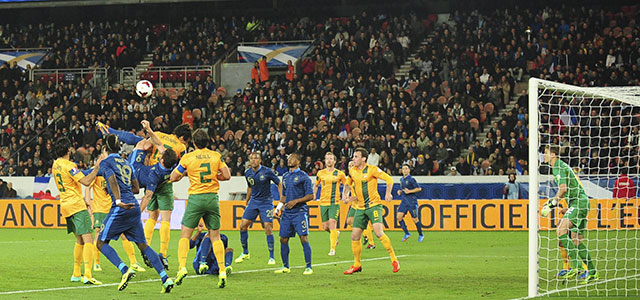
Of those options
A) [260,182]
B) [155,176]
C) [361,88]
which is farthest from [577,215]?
[361,88]

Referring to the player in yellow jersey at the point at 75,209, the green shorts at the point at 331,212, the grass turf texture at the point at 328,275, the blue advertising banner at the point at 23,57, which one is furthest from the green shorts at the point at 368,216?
the blue advertising banner at the point at 23,57

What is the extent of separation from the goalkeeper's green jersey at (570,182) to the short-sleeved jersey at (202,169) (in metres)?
4.86

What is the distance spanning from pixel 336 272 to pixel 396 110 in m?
16.3

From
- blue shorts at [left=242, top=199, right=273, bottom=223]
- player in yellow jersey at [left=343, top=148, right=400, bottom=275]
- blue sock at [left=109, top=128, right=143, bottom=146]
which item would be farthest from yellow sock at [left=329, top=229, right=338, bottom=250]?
blue sock at [left=109, top=128, right=143, bottom=146]

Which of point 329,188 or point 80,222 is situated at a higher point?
point 329,188

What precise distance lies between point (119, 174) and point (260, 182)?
4339mm

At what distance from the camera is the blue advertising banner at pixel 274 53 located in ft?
122

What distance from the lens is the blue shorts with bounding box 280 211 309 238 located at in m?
14.4

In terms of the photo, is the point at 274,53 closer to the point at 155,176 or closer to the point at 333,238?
the point at 333,238

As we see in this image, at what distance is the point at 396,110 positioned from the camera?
100.0 ft

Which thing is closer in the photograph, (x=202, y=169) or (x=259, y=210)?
(x=202, y=169)

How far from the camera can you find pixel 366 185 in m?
14.2

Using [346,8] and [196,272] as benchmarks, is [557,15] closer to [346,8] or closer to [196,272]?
[346,8]

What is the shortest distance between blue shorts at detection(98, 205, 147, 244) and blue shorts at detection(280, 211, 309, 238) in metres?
2.96
